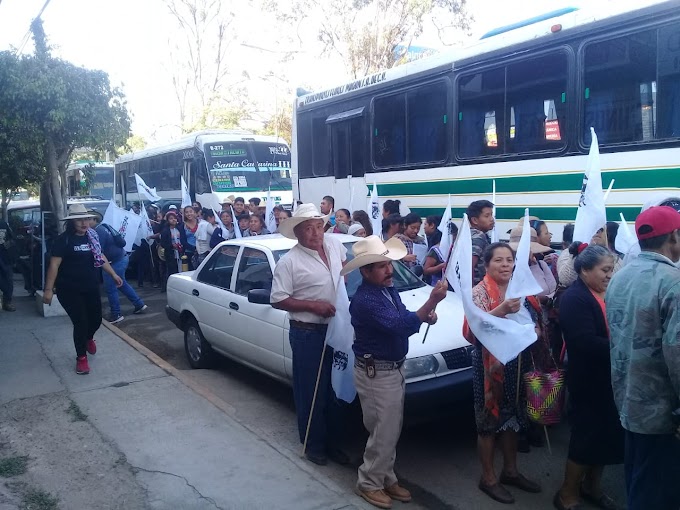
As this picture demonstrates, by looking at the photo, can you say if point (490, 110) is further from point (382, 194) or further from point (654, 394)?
point (654, 394)

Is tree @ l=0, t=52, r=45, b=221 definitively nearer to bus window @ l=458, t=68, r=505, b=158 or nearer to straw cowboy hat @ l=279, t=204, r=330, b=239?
bus window @ l=458, t=68, r=505, b=158

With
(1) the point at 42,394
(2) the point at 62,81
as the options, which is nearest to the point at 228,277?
(1) the point at 42,394

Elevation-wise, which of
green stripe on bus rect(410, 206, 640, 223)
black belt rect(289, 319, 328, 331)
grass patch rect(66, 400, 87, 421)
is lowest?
grass patch rect(66, 400, 87, 421)

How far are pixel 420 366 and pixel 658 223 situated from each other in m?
2.16

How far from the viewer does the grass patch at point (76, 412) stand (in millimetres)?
5457

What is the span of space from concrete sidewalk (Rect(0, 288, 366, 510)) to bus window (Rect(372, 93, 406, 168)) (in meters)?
4.79

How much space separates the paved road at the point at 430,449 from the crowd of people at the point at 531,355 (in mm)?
132

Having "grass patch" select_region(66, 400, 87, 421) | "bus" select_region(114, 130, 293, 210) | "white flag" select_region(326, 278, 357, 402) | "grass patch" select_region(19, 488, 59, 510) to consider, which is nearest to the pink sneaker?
"grass patch" select_region(66, 400, 87, 421)

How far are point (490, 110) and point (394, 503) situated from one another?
542 cm

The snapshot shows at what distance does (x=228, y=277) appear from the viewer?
262 inches

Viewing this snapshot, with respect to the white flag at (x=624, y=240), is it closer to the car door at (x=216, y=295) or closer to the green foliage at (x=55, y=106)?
the car door at (x=216, y=295)

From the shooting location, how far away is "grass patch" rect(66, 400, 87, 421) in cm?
546

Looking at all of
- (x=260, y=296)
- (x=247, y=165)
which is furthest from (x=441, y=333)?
(x=247, y=165)

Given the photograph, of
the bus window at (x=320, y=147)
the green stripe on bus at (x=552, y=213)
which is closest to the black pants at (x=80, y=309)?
the green stripe on bus at (x=552, y=213)
